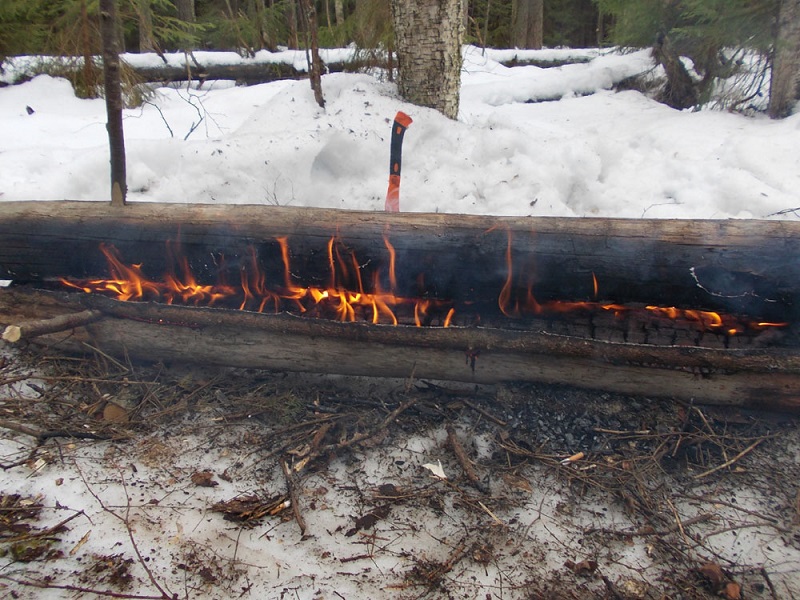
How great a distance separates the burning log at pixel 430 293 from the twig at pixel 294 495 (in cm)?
69

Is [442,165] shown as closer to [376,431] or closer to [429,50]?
[429,50]

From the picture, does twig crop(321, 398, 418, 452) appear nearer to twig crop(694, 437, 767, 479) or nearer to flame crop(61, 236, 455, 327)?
flame crop(61, 236, 455, 327)

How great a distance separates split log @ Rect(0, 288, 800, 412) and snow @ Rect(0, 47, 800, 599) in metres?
0.46

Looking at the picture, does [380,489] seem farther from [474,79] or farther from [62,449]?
[474,79]

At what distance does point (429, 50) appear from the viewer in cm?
517

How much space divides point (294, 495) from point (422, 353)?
1.00 metres

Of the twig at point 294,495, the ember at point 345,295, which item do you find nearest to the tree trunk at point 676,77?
the ember at point 345,295

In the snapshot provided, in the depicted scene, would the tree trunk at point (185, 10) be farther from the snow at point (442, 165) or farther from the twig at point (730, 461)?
the twig at point (730, 461)

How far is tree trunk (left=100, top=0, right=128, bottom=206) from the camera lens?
3.30 m

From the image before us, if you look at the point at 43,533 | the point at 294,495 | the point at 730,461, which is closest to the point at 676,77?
the point at 730,461

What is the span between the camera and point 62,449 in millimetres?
2713

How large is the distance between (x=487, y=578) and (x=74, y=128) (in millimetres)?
7488

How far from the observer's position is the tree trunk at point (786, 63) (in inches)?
201

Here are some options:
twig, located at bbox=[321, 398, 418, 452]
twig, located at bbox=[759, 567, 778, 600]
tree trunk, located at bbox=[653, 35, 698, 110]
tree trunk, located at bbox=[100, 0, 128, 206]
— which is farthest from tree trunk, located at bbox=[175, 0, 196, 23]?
twig, located at bbox=[759, 567, 778, 600]
